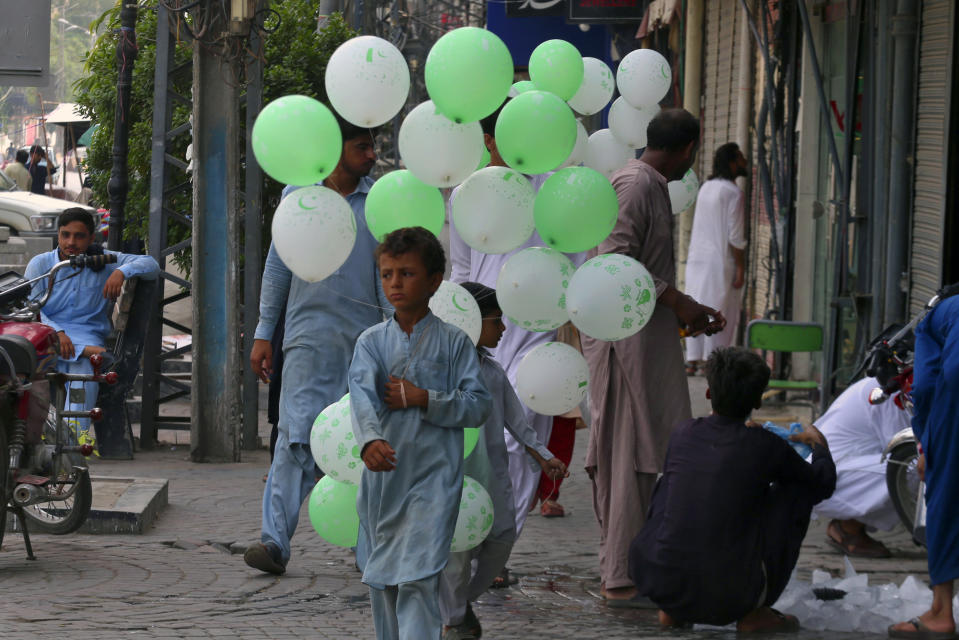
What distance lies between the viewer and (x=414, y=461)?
4582 mm

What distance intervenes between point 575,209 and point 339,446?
3.94 feet

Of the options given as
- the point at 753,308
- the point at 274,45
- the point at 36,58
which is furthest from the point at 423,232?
the point at 753,308

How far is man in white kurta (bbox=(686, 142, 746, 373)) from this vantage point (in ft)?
42.5

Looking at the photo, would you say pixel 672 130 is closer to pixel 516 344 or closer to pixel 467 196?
pixel 467 196

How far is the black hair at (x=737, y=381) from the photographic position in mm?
5559

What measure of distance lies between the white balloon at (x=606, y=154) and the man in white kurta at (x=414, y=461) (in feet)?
7.07

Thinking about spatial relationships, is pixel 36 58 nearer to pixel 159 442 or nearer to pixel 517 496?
pixel 517 496

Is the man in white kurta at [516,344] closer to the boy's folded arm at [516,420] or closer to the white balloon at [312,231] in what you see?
the boy's folded arm at [516,420]

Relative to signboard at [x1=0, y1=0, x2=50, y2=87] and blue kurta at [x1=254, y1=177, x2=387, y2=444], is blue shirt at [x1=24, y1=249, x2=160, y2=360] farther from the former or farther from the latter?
blue kurta at [x1=254, y1=177, x2=387, y2=444]

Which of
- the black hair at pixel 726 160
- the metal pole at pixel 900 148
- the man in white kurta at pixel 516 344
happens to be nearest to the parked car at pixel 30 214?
the black hair at pixel 726 160

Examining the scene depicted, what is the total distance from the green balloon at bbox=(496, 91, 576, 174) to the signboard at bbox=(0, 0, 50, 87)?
8.46ft

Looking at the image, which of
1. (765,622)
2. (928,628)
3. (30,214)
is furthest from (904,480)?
(30,214)

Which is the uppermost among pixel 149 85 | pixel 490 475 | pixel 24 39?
pixel 149 85

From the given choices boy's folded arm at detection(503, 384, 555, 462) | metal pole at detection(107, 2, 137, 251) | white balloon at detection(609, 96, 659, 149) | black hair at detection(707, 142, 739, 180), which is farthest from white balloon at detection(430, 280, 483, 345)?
black hair at detection(707, 142, 739, 180)
